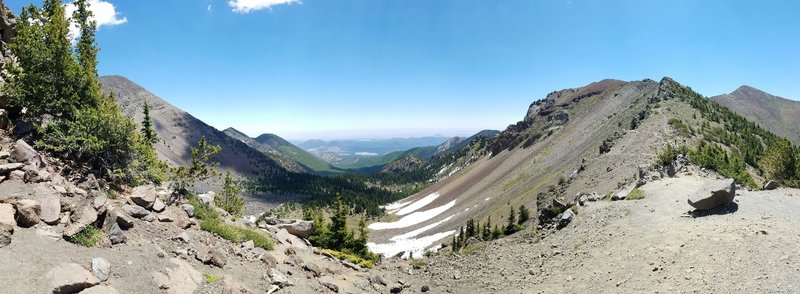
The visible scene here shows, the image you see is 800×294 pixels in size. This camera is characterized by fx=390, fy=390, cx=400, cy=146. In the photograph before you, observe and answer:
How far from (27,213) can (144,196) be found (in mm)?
5799

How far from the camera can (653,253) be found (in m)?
19.0

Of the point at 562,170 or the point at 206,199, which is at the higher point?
the point at 562,170

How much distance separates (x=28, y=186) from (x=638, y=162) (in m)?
46.6

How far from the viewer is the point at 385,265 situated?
97.3 feet

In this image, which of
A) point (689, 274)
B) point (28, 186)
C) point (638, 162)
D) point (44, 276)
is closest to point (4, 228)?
point (44, 276)

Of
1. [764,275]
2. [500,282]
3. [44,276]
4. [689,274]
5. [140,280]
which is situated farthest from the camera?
[500,282]

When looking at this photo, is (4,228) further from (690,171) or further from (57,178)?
(690,171)

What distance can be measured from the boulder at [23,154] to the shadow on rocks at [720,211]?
3147cm

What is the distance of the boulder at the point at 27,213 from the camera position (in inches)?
460

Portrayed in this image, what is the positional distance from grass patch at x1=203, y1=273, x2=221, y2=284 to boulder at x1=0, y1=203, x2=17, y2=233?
18.3 ft

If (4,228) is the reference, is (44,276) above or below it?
below

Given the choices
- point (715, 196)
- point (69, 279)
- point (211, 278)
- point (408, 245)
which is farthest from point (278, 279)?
point (408, 245)

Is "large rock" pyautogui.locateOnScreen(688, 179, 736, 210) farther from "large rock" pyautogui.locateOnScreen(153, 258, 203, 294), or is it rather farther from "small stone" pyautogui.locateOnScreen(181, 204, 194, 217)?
"small stone" pyautogui.locateOnScreen(181, 204, 194, 217)

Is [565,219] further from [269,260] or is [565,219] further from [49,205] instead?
[49,205]
